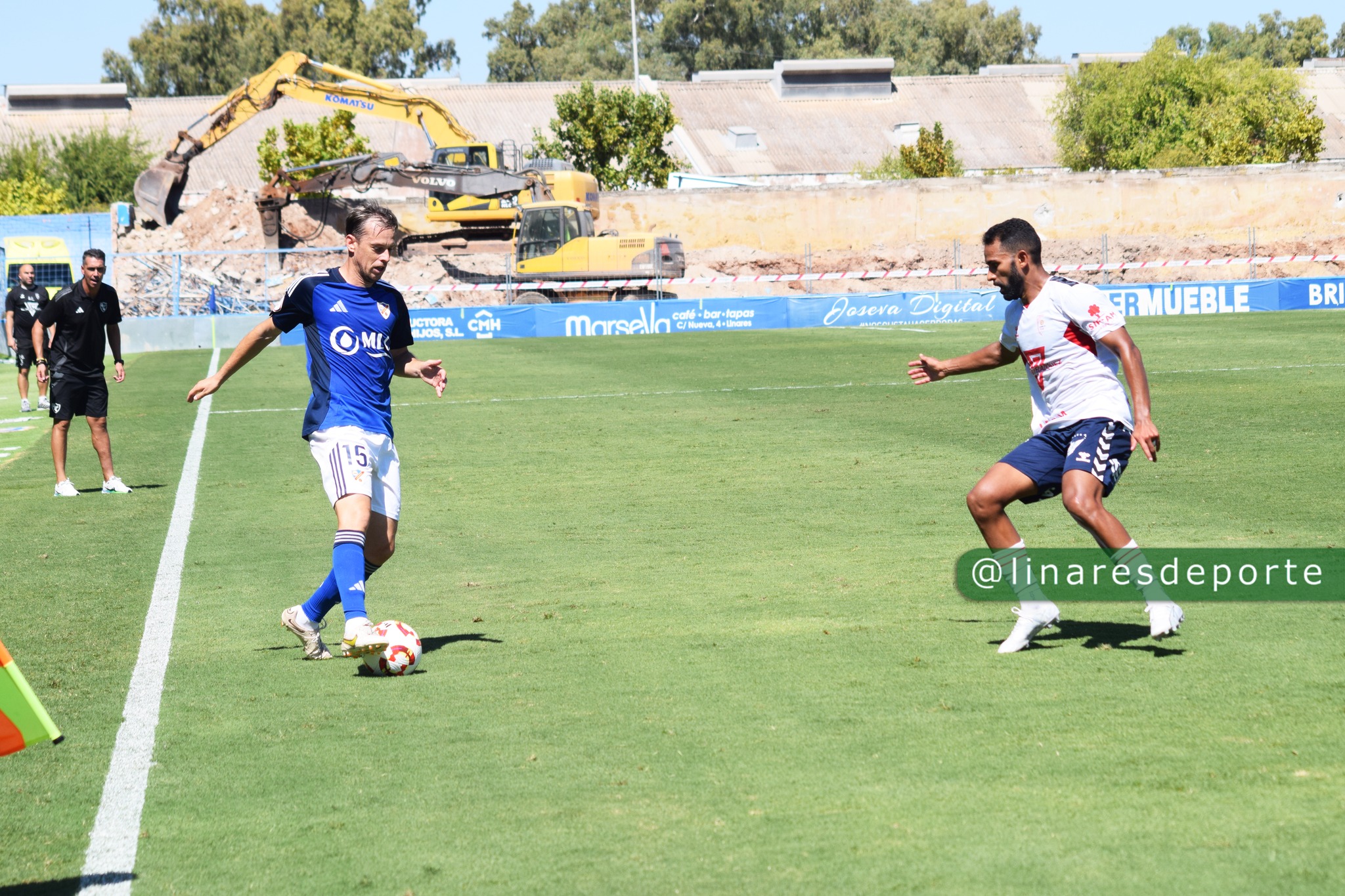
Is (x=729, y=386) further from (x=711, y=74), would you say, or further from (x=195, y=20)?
(x=195, y=20)

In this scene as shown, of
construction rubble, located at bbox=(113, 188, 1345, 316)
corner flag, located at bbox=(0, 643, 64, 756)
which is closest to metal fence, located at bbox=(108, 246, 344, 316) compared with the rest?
construction rubble, located at bbox=(113, 188, 1345, 316)

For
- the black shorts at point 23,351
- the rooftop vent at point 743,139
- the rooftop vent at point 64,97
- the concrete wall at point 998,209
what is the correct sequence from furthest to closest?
the rooftop vent at point 64,97 < the rooftop vent at point 743,139 < the concrete wall at point 998,209 < the black shorts at point 23,351

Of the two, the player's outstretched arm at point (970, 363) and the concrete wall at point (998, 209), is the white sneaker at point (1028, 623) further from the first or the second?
the concrete wall at point (998, 209)

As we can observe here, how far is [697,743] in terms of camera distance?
5.30m

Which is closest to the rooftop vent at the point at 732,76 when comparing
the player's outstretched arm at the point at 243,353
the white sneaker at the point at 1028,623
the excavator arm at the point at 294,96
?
the excavator arm at the point at 294,96

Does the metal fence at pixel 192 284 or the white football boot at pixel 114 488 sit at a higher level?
the metal fence at pixel 192 284

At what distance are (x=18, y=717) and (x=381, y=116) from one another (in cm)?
→ 4548

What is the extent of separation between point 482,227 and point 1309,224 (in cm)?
3136

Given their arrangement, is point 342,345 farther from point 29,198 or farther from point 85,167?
point 85,167

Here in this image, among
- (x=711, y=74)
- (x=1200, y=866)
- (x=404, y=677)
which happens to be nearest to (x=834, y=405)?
(x=404, y=677)

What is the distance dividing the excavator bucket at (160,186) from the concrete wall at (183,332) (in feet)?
42.1

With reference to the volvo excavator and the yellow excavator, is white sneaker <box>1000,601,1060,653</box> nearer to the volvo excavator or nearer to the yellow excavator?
the volvo excavator

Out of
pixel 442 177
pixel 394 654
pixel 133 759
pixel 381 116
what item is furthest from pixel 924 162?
pixel 133 759

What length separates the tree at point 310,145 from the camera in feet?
189
